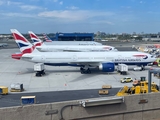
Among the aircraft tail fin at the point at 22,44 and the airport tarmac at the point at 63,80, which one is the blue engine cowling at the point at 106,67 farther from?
the aircraft tail fin at the point at 22,44

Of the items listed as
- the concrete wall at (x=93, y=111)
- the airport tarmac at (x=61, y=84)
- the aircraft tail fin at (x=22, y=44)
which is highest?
the aircraft tail fin at (x=22, y=44)

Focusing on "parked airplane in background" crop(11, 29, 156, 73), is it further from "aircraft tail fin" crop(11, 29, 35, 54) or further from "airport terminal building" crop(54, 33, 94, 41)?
"airport terminal building" crop(54, 33, 94, 41)

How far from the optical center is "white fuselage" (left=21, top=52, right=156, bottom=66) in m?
48.7

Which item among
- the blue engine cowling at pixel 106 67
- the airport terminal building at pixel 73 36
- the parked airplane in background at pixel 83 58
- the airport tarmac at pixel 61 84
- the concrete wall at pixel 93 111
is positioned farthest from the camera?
the airport terminal building at pixel 73 36

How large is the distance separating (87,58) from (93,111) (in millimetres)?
27773

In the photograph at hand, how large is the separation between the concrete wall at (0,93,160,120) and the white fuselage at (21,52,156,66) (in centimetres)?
2549

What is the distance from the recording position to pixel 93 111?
22.1 metres

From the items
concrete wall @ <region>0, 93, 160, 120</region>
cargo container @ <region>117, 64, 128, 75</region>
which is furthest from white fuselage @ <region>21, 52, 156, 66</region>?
concrete wall @ <region>0, 93, 160, 120</region>

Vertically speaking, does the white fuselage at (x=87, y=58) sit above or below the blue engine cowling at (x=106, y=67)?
above

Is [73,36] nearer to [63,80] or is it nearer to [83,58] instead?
[83,58]

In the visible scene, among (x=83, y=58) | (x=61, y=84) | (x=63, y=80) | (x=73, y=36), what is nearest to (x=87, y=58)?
(x=83, y=58)

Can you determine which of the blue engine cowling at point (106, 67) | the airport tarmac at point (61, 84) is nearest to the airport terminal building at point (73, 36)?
the airport tarmac at point (61, 84)

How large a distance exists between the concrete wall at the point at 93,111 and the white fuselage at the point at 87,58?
83.6 ft

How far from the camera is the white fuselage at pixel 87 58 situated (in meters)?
48.7
